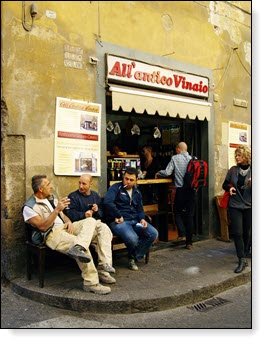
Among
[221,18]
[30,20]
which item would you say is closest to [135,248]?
[30,20]

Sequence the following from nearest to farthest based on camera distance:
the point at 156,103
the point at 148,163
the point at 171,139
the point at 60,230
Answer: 1. the point at 60,230
2. the point at 156,103
3. the point at 148,163
4. the point at 171,139

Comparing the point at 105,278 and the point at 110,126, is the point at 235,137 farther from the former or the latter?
the point at 105,278

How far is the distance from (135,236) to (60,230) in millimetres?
982

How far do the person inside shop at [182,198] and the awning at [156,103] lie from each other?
0.57m

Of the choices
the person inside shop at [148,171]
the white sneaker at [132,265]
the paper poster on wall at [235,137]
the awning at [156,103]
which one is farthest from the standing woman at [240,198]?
the paper poster on wall at [235,137]

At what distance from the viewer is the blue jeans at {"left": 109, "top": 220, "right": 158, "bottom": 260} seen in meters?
4.93

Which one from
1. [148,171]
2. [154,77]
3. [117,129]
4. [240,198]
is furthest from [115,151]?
[240,198]

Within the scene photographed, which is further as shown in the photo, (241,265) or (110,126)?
(110,126)

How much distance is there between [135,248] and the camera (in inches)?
199

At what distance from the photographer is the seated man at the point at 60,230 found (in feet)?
13.8

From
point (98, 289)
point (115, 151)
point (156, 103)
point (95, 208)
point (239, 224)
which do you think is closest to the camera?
point (98, 289)

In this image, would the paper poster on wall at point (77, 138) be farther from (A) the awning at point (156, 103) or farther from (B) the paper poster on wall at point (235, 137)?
(B) the paper poster on wall at point (235, 137)

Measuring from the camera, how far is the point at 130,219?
17.1 feet
